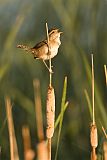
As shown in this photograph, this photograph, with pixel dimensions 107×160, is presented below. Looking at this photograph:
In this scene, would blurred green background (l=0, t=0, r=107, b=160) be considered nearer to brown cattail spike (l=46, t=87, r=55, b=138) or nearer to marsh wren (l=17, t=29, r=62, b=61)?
marsh wren (l=17, t=29, r=62, b=61)

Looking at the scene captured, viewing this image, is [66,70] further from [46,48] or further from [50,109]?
[50,109]

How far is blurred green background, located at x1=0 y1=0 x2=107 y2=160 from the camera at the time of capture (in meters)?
4.35

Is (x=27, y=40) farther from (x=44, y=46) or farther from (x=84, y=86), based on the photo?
(x=44, y=46)

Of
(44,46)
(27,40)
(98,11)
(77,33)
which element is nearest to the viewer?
(44,46)

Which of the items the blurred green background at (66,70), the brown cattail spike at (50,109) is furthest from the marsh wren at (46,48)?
the blurred green background at (66,70)

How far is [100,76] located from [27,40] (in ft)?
2.69

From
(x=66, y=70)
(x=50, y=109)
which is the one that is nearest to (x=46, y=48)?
(x=50, y=109)

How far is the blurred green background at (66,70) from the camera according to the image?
435 cm

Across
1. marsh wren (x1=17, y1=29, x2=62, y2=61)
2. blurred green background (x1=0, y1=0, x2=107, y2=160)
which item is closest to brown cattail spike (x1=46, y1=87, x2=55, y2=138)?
marsh wren (x1=17, y1=29, x2=62, y2=61)

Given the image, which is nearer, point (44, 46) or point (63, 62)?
point (44, 46)

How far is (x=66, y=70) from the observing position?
4.75 m

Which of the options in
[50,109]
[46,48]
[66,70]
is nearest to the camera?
[50,109]

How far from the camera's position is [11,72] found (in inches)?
194

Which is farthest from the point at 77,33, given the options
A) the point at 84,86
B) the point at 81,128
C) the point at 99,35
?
the point at 81,128
